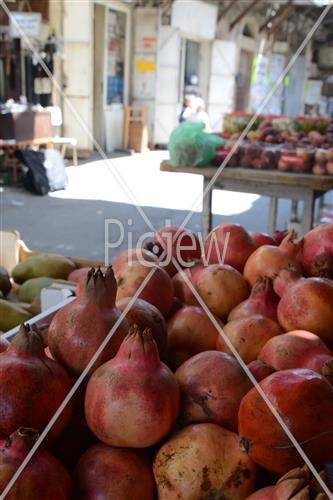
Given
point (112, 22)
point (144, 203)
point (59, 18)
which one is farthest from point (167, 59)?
point (144, 203)

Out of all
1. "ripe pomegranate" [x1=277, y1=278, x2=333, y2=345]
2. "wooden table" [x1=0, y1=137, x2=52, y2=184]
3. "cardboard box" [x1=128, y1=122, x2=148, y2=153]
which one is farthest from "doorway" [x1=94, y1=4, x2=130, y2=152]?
"ripe pomegranate" [x1=277, y1=278, x2=333, y2=345]

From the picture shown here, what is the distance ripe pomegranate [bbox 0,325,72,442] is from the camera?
Answer: 2.49 ft

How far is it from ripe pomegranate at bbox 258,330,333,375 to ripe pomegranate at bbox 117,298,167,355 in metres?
0.18

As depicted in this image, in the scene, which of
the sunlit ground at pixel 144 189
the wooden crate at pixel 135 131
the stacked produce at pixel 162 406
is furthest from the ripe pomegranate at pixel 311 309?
the wooden crate at pixel 135 131

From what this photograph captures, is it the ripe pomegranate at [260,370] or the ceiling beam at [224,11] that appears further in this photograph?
the ceiling beam at [224,11]

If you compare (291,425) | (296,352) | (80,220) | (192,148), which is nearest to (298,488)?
(291,425)

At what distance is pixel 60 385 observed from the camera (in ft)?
2.66

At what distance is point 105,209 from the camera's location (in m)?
6.02

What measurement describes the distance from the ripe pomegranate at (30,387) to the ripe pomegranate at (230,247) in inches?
26.3

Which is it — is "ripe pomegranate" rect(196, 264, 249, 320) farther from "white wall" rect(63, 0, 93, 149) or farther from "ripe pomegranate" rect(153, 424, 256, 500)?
"white wall" rect(63, 0, 93, 149)

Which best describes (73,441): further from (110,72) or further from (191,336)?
(110,72)

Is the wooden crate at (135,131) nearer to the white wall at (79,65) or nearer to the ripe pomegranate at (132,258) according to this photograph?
the white wall at (79,65)

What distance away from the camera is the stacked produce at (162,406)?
28.7 inches

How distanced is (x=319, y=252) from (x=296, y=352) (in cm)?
43
